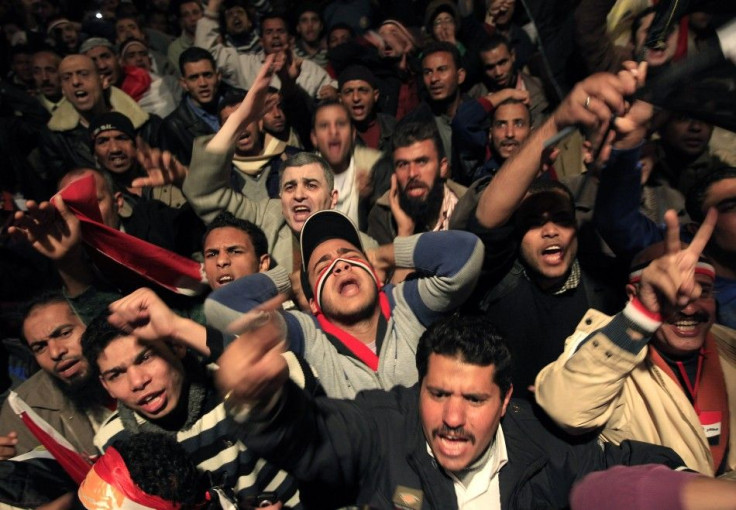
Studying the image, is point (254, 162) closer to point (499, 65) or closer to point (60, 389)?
point (60, 389)

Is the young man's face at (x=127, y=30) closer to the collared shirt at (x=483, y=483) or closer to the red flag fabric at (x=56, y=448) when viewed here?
the red flag fabric at (x=56, y=448)

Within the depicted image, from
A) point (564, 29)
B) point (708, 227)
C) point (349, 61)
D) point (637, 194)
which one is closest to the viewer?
point (564, 29)

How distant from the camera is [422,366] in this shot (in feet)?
6.65

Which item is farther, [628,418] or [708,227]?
[628,418]

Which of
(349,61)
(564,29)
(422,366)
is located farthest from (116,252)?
(349,61)

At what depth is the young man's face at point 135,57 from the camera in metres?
6.36

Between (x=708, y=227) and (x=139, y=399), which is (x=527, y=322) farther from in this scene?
(x=139, y=399)

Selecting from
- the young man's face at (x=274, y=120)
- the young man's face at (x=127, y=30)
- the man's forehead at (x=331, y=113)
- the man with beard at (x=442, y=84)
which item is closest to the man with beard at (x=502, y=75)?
the man with beard at (x=442, y=84)

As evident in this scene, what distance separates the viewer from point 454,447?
1847 millimetres

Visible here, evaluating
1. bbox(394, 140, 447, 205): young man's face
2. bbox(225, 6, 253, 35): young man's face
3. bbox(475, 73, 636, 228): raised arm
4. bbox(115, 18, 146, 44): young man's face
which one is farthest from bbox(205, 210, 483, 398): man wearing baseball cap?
bbox(115, 18, 146, 44): young man's face

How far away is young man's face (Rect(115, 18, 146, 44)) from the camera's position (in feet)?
22.2

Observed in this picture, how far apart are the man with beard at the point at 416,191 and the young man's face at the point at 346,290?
804mm

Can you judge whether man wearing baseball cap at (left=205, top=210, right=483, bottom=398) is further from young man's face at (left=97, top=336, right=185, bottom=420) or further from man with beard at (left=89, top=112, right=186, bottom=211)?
man with beard at (left=89, top=112, right=186, bottom=211)

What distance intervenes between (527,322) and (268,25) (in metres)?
4.19
